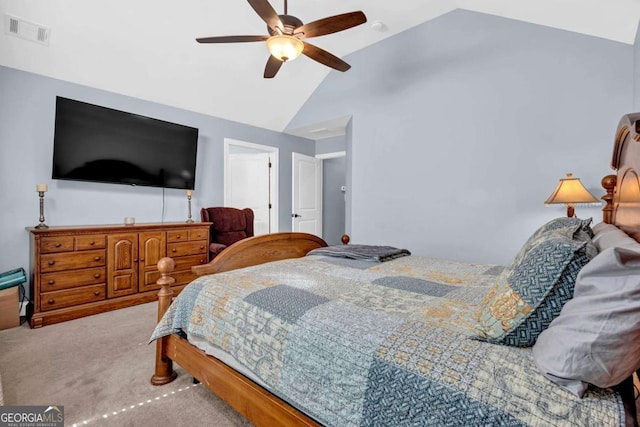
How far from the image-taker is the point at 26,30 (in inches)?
109

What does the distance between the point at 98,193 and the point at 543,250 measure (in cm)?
413

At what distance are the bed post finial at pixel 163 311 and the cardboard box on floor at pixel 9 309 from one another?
6.03 ft

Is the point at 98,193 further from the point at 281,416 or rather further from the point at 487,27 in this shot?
the point at 487,27

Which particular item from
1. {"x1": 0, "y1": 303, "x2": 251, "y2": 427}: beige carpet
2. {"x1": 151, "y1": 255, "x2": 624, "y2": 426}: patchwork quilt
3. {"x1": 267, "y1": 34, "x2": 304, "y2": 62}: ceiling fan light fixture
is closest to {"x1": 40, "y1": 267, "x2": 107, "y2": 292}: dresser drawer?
{"x1": 0, "y1": 303, "x2": 251, "y2": 427}: beige carpet

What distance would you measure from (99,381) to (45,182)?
7.75 feet

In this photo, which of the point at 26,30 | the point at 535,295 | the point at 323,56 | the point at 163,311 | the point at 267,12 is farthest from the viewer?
the point at 26,30

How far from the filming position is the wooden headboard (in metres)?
1.19

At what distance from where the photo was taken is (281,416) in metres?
1.20

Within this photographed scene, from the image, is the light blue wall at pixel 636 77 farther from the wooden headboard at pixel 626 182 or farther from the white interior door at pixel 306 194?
the white interior door at pixel 306 194

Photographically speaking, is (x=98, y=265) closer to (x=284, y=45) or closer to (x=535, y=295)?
(x=284, y=45)

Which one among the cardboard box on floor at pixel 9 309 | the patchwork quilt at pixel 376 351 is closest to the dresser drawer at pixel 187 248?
the cardboard box on floor at pixel 9 309

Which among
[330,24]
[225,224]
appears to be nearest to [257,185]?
[225,224]

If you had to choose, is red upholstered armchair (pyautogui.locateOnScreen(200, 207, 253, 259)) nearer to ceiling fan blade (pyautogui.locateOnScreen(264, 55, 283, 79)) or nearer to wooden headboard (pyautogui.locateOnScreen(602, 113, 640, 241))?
ceiling fan blade (pyautogui.locateOnScreen(264, 55, 283, 79))

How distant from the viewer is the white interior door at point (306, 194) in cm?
564
